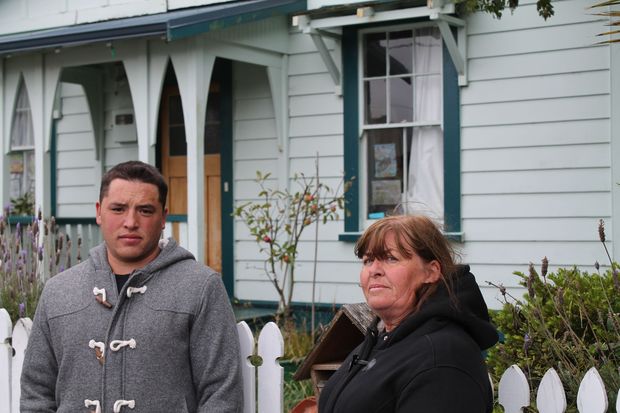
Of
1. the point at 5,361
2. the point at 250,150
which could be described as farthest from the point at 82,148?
the point at 5,361

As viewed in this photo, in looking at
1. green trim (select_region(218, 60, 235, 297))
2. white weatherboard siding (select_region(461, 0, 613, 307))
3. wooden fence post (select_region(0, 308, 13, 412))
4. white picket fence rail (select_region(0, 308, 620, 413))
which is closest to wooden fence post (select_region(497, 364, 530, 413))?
white picket fence rail (select_region(0, 308, 620, 413))

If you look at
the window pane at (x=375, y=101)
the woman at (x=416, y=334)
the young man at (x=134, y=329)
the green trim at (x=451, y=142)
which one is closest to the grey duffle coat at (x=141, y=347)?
the young man at (x=134, y=329)

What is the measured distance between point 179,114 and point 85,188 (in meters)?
1.72

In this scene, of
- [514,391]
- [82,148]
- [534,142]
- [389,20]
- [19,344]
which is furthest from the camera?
[82,148]

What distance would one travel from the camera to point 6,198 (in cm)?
1087

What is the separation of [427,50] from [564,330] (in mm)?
5419

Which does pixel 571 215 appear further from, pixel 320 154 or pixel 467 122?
pixel 320 154

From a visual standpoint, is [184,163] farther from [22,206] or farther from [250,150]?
[22,206]

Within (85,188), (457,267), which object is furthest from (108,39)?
(457,267)

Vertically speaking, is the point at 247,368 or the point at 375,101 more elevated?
the point at 375,101

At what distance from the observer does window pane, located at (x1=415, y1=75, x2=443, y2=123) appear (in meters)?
9.30

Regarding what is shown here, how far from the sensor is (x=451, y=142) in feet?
29.9

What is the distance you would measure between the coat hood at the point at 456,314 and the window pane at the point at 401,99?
6714 mm

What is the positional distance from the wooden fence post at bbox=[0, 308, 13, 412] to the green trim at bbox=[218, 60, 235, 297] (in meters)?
5.69
